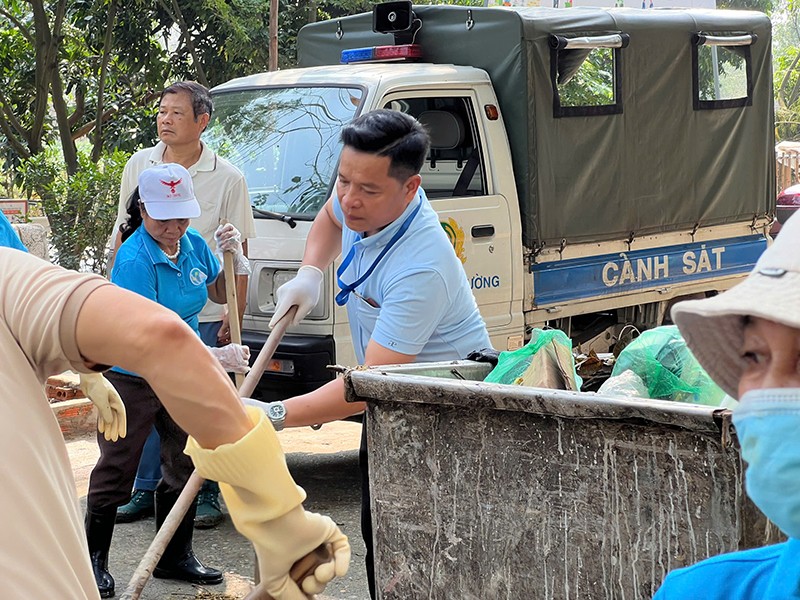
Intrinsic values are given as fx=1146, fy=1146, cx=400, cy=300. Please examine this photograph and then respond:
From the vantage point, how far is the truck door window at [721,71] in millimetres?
7898

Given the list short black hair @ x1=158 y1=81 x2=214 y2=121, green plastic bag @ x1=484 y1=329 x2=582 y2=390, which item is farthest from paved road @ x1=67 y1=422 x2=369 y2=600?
short black hair @ x1=158 y1=81 x2=214 y2=121

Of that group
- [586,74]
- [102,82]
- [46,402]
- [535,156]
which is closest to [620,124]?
[586,74]

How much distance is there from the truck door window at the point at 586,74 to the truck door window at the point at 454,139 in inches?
24.4

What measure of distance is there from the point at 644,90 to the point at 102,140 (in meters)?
5.78

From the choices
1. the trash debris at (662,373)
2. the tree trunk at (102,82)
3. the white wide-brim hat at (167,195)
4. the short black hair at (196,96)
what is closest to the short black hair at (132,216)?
the white wide-brim hat at (167,195)

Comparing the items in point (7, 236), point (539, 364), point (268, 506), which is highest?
point (7, 236)

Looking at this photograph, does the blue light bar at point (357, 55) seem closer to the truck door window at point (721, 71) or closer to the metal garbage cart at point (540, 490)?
the truck door window at point (721, 71)

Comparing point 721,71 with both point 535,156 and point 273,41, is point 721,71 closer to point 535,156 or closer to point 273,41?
point 535,156

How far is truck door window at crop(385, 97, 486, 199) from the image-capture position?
21.2 feet

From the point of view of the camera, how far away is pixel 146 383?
4.61 meters

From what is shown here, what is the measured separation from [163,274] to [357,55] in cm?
289

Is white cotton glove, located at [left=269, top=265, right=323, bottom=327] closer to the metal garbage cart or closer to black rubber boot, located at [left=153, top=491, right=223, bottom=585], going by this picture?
the metal garbage cart

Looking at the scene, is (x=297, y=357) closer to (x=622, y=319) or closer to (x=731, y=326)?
(x=622, y=319)

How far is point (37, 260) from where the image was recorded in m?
1.60
